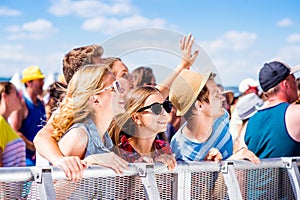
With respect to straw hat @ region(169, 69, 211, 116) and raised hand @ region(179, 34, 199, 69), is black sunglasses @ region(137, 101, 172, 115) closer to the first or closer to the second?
straw hat @ region(169, 69, 211, 116)

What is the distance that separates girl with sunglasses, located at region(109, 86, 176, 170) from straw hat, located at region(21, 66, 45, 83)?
4838 mm

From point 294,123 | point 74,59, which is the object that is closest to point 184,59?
point 74,59

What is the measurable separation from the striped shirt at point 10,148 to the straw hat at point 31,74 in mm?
2832

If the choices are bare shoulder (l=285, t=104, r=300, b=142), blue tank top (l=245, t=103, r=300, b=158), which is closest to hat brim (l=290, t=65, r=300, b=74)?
blue tank top (l=245, t=103, r=300, b=158)

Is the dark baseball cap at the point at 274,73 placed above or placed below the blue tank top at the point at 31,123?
above

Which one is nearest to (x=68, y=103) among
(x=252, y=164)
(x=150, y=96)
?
(x=150, y=96)

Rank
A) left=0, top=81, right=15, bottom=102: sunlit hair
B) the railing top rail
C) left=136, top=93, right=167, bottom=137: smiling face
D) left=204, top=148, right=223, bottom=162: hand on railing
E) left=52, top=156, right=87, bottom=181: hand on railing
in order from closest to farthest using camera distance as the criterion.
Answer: the railing top rail < left=52, top=156, right=87, bottom=181: hand on railing < left=136, top=93, right=167, bottom=137: smiling face < left=204, top=148, right=223, bottom=162: hand on railing < left=0, top=81, right=15, bottom=102: sunlit hair

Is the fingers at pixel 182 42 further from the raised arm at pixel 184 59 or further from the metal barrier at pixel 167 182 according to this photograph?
the metal barrier at pixel 167 182

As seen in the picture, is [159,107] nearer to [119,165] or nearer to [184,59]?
[184,59]

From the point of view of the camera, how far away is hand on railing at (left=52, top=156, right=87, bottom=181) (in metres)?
1.98

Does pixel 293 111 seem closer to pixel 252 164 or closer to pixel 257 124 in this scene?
pixel 257 124

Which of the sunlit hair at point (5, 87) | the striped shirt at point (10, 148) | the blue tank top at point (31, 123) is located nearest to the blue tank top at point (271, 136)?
the striped shirt at point (10, 148)

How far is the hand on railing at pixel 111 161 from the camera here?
212cm

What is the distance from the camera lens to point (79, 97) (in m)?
2.43
